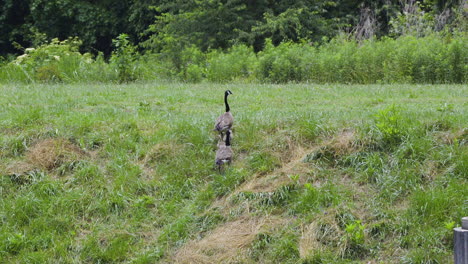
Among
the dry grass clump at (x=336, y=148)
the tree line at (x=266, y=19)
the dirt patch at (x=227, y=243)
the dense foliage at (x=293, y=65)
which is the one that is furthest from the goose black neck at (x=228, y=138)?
the tree line at (x=266, y=19)

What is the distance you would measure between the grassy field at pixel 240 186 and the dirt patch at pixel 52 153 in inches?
0.7

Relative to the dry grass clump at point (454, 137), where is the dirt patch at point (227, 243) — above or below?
below

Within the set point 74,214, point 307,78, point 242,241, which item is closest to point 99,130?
point 74,214

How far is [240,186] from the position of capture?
7926mm

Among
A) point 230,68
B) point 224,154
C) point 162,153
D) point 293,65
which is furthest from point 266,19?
point 224,154

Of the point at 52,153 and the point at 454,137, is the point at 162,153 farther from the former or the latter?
the point at 454,137

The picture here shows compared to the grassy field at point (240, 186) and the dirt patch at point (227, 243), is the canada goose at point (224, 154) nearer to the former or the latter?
the grassy field at point (240, 186)

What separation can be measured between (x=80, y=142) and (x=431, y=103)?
5.47 m

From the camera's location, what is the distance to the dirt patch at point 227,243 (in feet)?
23.0

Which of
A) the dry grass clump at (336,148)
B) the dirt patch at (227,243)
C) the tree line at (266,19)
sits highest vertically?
the tree line at (266,19)

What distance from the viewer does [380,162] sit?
25.2ft

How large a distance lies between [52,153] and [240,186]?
272 centimetres

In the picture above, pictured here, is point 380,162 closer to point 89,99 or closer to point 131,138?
point 131,138

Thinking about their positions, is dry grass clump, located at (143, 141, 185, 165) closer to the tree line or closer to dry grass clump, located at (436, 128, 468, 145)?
dry grass clump, located at (436, 128, 468, 145)
